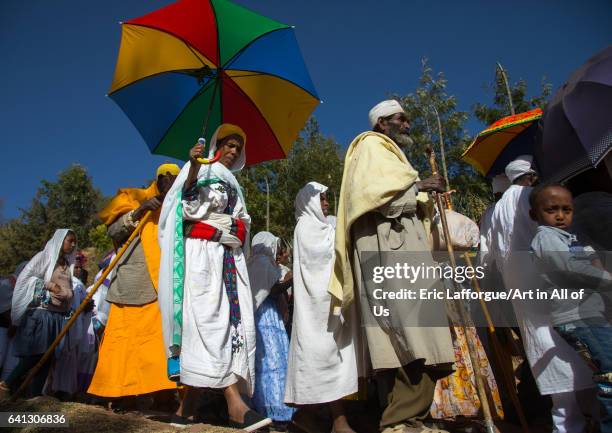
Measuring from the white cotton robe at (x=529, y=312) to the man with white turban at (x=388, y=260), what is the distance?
0.56 meters

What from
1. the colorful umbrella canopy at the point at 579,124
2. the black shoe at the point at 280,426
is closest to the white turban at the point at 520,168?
the colorful umbrella canopy at the point at 579,124

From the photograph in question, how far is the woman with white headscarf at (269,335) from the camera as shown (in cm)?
404

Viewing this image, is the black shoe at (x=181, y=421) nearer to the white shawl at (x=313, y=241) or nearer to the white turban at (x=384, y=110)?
the white shawl at (x=313, y=241)

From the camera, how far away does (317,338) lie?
345cm

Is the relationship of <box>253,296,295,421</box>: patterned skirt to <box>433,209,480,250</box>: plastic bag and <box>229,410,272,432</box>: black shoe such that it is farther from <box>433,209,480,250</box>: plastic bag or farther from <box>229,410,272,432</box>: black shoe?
<box>433,209,480,250</box>: plastic bag

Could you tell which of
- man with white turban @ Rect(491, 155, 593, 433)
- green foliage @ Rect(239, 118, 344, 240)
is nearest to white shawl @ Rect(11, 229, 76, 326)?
man with white turban @ Rect(491, 155, 593, 433)

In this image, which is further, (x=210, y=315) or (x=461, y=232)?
(x=461, y=232)

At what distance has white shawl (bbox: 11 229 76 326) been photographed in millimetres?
4746

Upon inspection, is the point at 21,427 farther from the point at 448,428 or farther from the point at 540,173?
the point at 540,173

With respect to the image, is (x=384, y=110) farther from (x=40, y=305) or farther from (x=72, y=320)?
(x=40, y=305)

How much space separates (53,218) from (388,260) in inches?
1286

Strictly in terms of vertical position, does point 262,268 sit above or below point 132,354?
above

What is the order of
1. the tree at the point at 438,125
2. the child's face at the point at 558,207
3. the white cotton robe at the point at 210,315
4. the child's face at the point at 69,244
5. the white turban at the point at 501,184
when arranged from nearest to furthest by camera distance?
the child's face at the point at 558,207 → the white cotton robe at the point at 210,315 → the white turban at the point at 501,184 → the child's face at the point at 69,244 → the tree at the point at 438,125

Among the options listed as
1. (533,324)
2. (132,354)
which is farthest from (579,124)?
(132,354)
